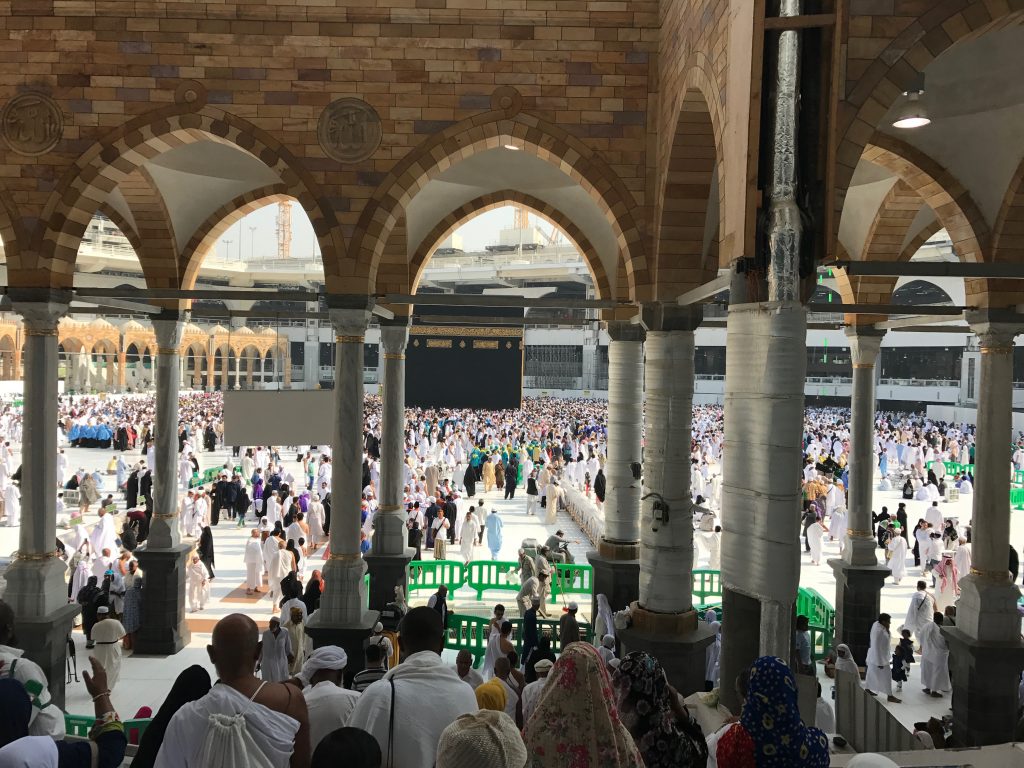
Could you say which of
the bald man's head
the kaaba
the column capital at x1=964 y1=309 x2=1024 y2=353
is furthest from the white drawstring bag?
the kaaba

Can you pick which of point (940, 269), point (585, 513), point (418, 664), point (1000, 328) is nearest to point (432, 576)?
point (585, 513)

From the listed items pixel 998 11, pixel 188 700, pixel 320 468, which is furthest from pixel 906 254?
pixel 320 468

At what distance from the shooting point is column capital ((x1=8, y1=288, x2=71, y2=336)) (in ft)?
21.4

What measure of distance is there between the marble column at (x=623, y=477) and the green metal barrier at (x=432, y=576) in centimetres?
182

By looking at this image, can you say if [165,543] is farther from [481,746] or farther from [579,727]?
[481,746]

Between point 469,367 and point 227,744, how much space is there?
29585 mm

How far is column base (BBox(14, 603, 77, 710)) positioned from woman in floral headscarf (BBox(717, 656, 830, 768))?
585 cm

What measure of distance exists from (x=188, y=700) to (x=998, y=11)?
4.53 m

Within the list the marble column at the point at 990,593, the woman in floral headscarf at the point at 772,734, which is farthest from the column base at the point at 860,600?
the woman in floral headscarf at the point at 772,734

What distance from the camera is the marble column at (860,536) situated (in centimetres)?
870

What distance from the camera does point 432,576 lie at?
1043 centimetres

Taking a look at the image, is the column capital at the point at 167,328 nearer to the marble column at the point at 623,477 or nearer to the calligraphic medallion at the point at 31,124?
the calligraphic medallion at the point at 31,124

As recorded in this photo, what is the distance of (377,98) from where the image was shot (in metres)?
6.55

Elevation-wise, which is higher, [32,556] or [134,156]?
[134,156]
